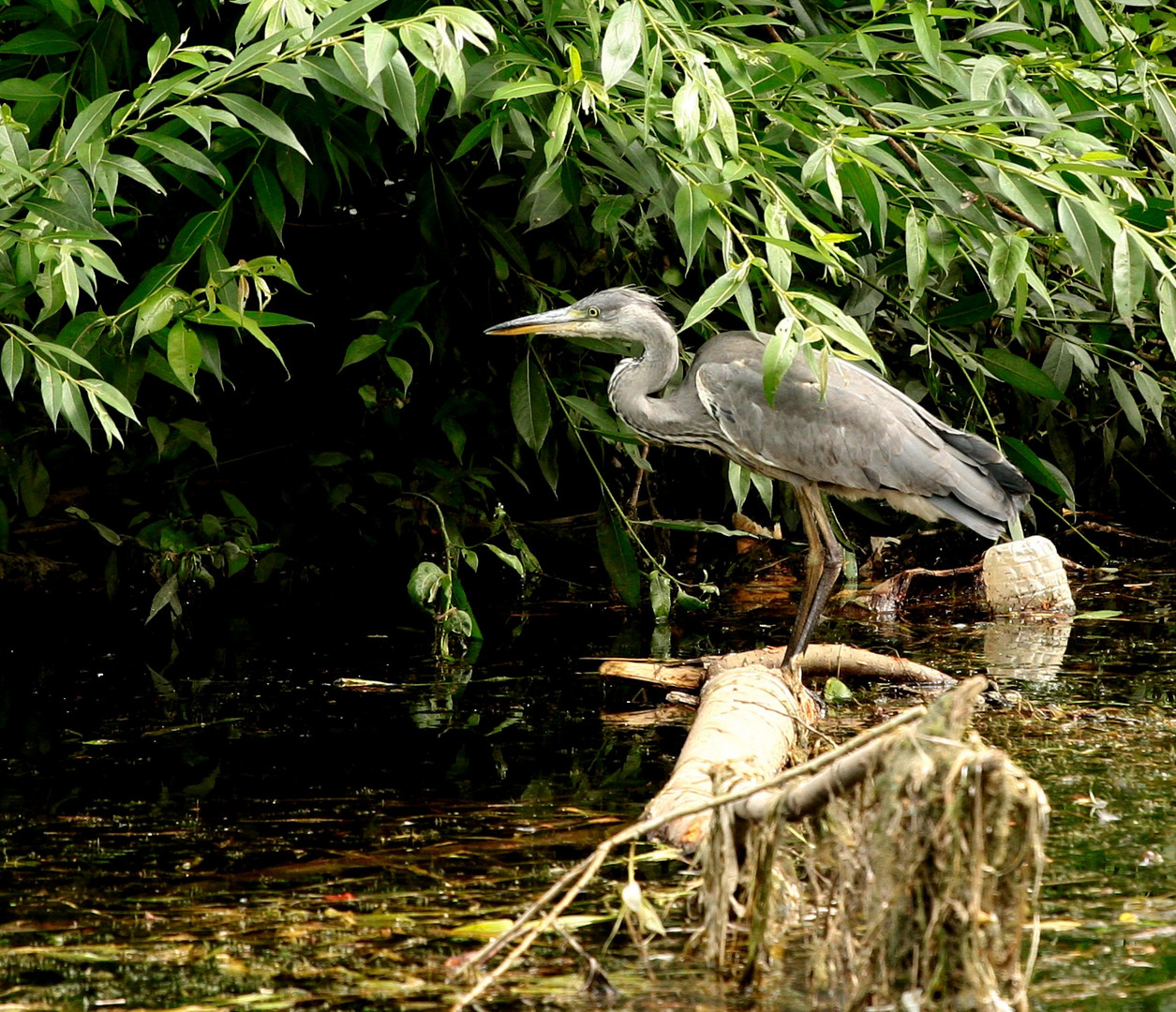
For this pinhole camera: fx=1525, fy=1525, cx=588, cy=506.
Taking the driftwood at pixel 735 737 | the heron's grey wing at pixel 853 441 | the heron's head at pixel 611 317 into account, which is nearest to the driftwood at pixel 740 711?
the driftwood at pixel 735 737

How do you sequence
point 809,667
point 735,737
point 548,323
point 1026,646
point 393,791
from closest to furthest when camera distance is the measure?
point 735,737 < point 393,791 < point 809,667 < point 548,323 < point 1026,646

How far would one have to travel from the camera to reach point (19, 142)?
13.6 ft

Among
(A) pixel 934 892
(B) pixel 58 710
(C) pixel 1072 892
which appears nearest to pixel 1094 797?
(C) pixel 1072 892

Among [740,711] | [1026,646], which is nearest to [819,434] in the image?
[1026,646]

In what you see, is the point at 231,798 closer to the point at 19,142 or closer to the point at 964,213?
the point at 19,142

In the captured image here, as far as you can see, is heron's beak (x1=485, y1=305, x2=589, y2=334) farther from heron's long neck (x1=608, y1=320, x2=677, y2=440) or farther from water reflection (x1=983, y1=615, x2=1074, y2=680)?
water reflection (x1=983, y1=615, x2=1074, y2=680)

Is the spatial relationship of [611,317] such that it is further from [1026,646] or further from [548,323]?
[1026,646]

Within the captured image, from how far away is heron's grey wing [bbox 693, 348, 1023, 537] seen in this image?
6.00 m

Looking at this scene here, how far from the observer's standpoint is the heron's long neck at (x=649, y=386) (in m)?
6.30

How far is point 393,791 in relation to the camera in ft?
14.2

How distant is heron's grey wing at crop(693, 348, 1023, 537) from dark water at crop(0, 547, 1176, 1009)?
0.68 meters

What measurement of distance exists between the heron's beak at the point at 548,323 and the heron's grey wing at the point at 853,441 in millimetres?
613

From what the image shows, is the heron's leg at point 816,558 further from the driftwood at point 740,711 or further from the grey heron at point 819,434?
the driftwood at point 740,711

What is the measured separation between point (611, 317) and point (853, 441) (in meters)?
1.12
